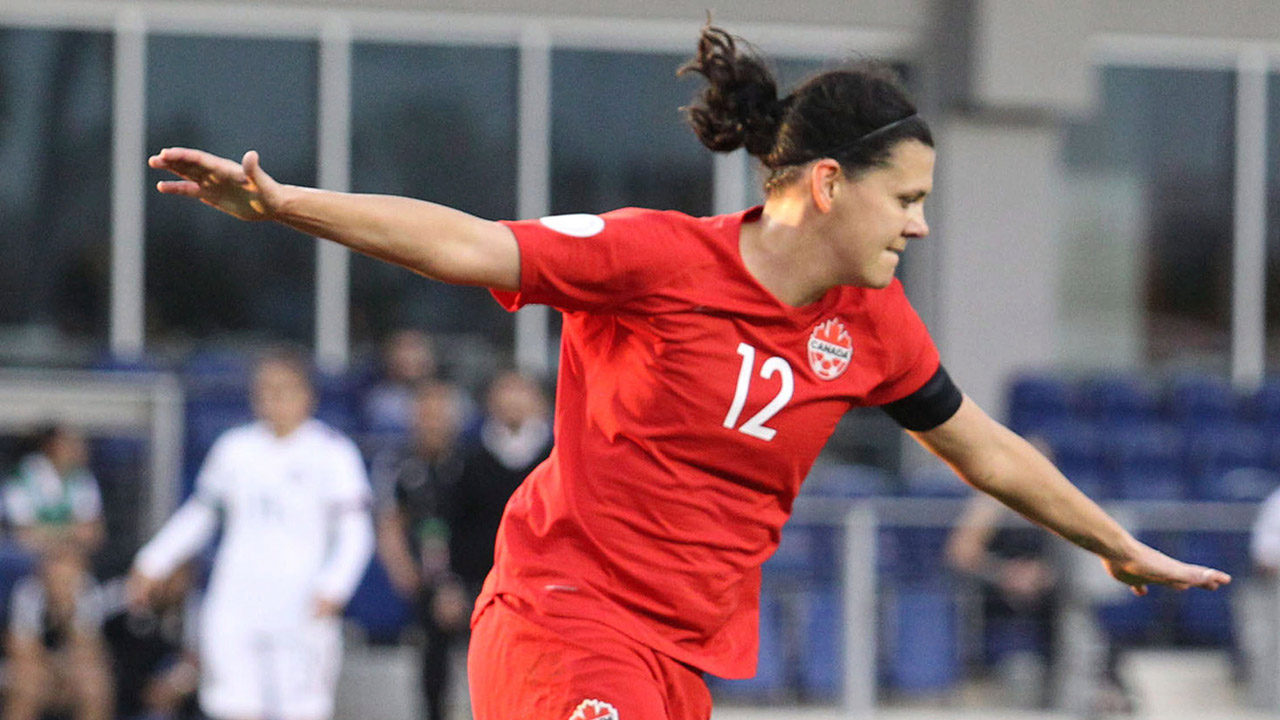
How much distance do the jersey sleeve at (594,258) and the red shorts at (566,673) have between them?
585 millimetres

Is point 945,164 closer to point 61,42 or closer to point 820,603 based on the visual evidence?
point 820,603

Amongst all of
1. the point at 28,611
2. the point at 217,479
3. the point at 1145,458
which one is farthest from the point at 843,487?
the point at 28,611

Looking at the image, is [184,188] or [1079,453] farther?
[1079,453]

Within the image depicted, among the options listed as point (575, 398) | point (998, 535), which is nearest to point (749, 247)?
point (575, 398)

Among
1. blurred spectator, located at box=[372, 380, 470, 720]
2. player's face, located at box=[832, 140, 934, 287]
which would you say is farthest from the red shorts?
blurred spectator, located at box=[372, 380, 470, 720]

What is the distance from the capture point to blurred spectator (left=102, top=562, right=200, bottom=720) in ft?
27.3

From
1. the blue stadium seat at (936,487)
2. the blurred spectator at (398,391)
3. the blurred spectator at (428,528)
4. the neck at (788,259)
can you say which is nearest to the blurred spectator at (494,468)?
the blurred spectator at (428,528)

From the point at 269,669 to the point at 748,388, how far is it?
5.09 metres

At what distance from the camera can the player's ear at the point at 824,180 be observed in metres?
3.10

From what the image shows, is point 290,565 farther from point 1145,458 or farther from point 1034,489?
point 1145,458

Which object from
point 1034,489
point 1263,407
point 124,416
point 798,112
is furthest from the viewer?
point 1263,407

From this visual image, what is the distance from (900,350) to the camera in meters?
3.35

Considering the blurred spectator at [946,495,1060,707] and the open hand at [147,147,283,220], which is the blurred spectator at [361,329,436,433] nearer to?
the blurred spectator at [946,495,1060,707]

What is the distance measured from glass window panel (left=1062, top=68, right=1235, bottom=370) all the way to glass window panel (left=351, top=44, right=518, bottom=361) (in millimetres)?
4464
